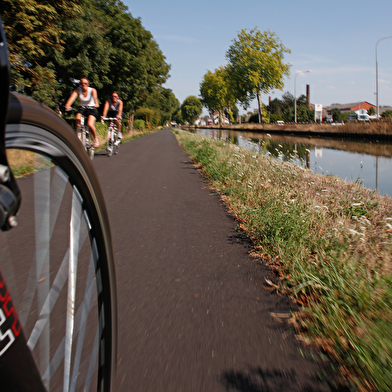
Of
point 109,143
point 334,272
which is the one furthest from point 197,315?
point 109,143

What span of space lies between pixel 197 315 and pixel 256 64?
65425 millimetres

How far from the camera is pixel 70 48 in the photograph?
21.5m

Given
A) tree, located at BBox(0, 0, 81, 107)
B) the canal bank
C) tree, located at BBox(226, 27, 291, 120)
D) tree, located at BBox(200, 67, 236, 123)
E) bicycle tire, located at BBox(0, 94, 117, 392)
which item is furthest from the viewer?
tree, located at BBox(200, 67, 236, 123)

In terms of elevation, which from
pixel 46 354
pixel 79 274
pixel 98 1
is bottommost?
pixel 46 354

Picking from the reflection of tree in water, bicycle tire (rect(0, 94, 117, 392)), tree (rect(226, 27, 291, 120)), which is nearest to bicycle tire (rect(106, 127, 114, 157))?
the reflection of tree in water

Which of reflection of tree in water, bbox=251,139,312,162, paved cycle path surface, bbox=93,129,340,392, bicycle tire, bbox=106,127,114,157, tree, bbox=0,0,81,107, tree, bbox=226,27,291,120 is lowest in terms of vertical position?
paved cycle path surface, bbox=93,129,340,392

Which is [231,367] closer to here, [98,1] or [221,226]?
[221,226]

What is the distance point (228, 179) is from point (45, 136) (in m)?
7.29

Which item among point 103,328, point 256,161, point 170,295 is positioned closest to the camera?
point 103,328

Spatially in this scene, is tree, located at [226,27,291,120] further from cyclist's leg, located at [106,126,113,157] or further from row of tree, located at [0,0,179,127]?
cyclist's leg, located at [106,126,113,157]

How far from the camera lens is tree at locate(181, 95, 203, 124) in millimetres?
162500

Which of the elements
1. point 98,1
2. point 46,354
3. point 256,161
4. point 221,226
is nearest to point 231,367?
point 46,354

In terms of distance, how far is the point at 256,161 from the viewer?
32.5 ft

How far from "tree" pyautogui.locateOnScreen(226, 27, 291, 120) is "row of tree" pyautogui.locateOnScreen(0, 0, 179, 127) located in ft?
94.5
